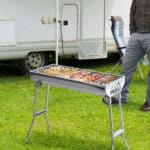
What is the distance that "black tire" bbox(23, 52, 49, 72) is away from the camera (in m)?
9.26

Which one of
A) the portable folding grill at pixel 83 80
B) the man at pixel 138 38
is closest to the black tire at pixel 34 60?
the man at pixel 138 38

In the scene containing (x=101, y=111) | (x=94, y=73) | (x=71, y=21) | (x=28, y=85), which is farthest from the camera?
(x=71, y=21)

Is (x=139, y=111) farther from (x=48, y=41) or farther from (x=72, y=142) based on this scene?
(x=48, y=41)

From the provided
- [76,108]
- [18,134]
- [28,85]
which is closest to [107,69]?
[28,85]

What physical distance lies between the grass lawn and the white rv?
672 mm

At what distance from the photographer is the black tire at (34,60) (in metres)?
9.26

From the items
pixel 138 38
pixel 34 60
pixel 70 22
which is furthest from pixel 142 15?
pixel 34 60

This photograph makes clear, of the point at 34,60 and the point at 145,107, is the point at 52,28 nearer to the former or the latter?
the point at 34,60

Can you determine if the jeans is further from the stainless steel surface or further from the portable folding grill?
the stainless steel surface

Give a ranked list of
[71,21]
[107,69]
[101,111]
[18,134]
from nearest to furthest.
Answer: [18,134] < [101,111] < [71,21] < [107,69]

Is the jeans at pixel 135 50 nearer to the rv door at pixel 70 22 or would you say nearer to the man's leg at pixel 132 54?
the man's leg at pixel 132 54

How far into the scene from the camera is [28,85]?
28.1ft

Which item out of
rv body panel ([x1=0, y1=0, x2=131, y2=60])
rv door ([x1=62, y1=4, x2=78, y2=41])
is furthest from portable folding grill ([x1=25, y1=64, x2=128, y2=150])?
rv door ([x1=62, y1=4, x2=78, y2=41])

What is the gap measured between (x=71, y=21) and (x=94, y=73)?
12.7ft
